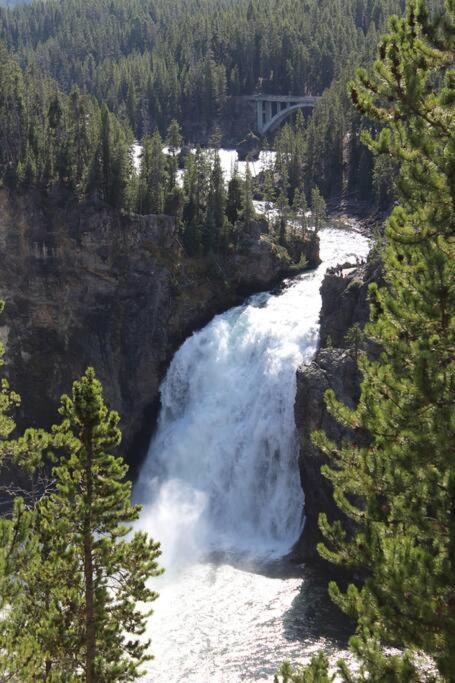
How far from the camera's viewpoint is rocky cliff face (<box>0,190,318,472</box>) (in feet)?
202

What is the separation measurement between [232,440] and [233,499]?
4233mm

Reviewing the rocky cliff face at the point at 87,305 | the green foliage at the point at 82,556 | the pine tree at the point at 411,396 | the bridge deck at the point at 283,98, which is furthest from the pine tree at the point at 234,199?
the bridge deck at the point at 283,98

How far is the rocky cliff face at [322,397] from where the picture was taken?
43.0m

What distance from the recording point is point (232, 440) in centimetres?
5188

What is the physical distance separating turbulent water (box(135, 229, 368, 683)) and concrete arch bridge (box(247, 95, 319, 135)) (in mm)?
76822

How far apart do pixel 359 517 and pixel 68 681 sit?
358 inches

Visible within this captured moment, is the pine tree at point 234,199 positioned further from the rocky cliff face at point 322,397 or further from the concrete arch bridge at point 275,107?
the concrete arch bridge at point 275,107

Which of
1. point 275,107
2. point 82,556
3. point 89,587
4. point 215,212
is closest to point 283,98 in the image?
point 275,107

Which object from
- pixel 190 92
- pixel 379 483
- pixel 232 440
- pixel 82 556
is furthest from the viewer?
pixel 190 92

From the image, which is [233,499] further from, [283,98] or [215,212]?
[283,98]

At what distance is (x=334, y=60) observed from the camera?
476 ft

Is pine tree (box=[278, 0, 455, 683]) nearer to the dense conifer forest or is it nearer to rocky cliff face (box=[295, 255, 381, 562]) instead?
the dense conifer forest

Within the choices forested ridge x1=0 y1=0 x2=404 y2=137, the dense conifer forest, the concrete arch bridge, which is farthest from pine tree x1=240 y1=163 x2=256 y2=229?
the concrete arch bridge

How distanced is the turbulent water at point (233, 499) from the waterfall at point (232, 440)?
9 centimetres
